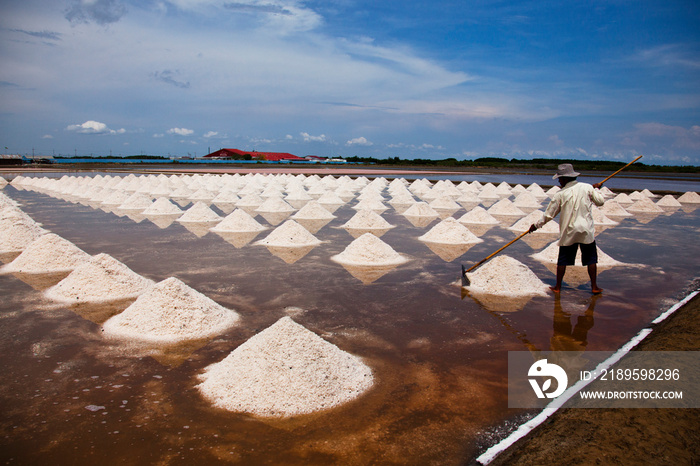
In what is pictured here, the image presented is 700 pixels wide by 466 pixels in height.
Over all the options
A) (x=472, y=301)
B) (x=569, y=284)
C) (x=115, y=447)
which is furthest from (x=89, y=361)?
(x=569, y=284)

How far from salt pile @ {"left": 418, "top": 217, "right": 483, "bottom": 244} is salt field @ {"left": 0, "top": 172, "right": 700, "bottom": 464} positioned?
0.11ft

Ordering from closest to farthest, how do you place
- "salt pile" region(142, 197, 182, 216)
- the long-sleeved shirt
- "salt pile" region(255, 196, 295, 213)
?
the long-sleeved shirt → "salt pile" region(142, 197, 182, 216) → "salt pile" region(255, 196, 295, 213)

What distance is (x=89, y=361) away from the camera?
316 centimetres

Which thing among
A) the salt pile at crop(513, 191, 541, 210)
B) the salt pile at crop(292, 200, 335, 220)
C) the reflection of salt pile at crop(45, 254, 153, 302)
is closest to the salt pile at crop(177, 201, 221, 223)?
the salt pile at crop(292, 200, 335, 220)

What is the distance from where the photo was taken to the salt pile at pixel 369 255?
630cm

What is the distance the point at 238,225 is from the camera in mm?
8891

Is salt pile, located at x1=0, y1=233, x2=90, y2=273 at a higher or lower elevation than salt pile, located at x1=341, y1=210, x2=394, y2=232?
lower

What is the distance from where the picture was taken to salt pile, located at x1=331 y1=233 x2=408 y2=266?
630 centimetres

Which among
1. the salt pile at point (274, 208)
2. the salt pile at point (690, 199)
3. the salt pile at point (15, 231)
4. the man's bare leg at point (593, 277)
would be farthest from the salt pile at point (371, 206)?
the salt pile at point (690, 199)

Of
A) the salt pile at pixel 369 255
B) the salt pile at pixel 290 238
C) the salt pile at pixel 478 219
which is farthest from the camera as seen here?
the salt pile at pixel 478 219

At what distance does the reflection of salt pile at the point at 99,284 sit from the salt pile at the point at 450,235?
5.07m

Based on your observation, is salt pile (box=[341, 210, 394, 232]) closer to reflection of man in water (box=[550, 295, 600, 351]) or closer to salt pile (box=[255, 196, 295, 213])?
salt pile (box=[255, 196, 295, 213])

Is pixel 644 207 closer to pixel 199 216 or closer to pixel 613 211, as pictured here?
pixel 613 211

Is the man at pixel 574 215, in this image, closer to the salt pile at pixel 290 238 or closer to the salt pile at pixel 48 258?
the salt pile at pixel 290 238
